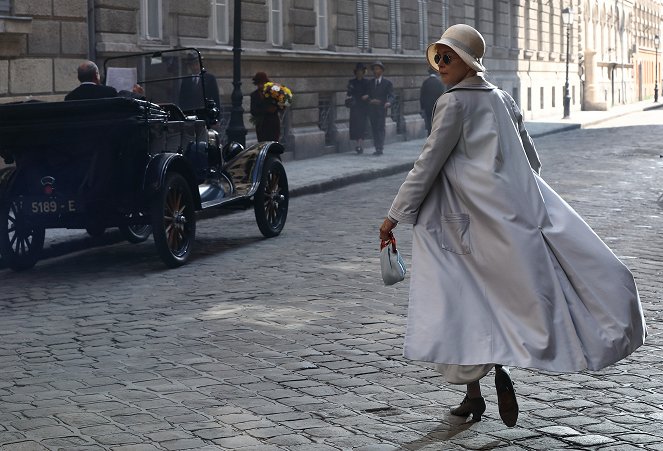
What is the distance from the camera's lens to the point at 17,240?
1013 cm

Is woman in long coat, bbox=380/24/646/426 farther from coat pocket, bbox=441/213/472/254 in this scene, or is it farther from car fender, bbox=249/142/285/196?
car fender, bbox=249/142/285/196

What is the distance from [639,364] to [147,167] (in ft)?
15.7

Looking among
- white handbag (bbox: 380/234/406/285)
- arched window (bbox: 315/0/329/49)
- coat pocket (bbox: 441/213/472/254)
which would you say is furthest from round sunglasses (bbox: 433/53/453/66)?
arched window (bbox: 315/0/329/49)

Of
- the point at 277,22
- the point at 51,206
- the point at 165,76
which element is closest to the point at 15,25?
the point at 165,76

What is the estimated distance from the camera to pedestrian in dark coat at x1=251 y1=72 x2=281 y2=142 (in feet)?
59.0

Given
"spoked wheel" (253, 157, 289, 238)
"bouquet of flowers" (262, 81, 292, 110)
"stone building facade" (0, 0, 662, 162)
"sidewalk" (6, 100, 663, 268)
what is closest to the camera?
"sidewalk" (6, 100, 663, 268)

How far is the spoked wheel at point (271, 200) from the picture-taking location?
38.1 feet

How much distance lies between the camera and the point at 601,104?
52281 millimetres

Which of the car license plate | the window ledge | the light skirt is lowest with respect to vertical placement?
the light skirt

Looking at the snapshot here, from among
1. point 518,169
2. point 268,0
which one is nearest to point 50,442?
point 518,169

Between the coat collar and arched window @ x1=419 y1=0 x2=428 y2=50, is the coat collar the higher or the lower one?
the lower one

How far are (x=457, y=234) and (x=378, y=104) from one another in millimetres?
18844

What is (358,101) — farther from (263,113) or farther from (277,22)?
(263,113)

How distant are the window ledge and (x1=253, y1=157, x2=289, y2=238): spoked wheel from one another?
4497 millimetres
